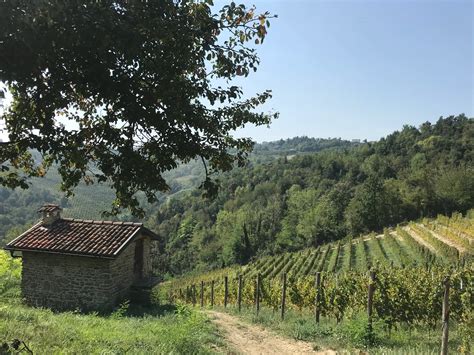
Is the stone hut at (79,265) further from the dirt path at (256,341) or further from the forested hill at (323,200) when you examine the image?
the forested hill at (323,200)

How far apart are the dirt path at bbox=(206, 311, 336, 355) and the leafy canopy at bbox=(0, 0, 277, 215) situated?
6424mm

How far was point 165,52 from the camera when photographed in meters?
4.29

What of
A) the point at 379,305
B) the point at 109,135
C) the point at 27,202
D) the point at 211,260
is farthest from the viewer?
the point at 27,202

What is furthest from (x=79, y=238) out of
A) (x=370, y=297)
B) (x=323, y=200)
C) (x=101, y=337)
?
(x=323, y=200)

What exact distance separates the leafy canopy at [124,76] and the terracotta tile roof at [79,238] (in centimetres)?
1142

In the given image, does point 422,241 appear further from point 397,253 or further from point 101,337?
point 101,337

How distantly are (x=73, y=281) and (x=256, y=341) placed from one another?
28.3 feet

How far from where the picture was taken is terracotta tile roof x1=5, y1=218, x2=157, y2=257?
15844 mm

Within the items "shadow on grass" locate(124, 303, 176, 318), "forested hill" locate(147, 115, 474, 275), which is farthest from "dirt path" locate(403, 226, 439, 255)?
"shadow on grass" locate(124, 303, 176, 318)

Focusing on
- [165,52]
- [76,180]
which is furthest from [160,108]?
[76,180]

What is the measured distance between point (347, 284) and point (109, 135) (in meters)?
12.1

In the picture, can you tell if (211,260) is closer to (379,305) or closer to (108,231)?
(108,231)

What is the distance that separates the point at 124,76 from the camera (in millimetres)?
4199

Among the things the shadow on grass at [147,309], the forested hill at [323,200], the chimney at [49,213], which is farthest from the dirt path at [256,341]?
the forested hill at [323,200]
